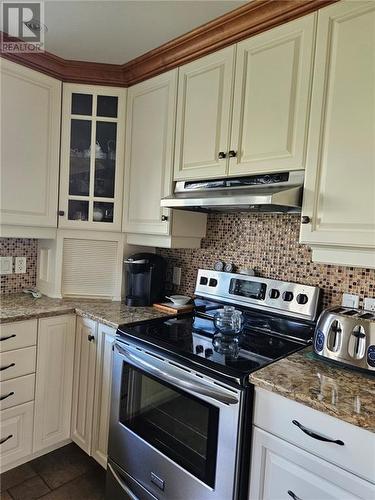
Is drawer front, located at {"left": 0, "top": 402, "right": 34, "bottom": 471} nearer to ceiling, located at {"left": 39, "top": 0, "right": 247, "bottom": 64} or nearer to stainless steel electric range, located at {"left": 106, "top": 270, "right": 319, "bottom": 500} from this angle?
stainless steel electric range, located at {"left": 106, "top": 270, "right": 319, "bottom": 500}

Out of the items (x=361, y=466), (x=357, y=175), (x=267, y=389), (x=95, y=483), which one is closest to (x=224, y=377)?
(x=267, y=389)

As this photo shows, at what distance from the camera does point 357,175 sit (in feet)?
4.15

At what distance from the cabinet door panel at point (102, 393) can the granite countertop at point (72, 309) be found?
0.08m

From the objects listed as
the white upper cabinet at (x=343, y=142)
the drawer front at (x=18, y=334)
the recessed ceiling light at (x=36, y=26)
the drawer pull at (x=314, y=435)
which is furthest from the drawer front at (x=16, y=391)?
the recessed ceiling light at (x=36, y=26)

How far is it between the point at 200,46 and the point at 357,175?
105 cm

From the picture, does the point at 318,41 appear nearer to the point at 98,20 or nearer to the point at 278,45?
the point at 278,45

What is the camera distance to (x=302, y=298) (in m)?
1.65

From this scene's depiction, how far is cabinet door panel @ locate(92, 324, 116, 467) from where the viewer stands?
1.79 m

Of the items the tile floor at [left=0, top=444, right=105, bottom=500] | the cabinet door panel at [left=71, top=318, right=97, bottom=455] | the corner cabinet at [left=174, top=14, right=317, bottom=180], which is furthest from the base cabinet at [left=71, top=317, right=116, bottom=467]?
the corner cabinet at [left=174, top=14, right=317, bottom=180]

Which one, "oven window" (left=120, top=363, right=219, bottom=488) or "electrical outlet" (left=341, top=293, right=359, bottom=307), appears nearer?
"oven window" (left=120, top=363, right=219, bottom=488)

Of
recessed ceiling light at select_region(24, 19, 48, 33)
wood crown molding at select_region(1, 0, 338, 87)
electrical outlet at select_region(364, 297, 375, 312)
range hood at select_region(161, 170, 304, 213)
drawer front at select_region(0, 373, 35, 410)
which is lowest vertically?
drawer front at select_region(0, 373, 35, 410)

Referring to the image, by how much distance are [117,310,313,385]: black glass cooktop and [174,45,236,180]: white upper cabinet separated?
0.77 meters

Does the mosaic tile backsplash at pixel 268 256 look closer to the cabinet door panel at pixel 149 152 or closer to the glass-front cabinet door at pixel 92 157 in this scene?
the cabinet door panel at pixel 149 152

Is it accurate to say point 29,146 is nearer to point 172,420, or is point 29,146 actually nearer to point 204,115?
point 204,115
